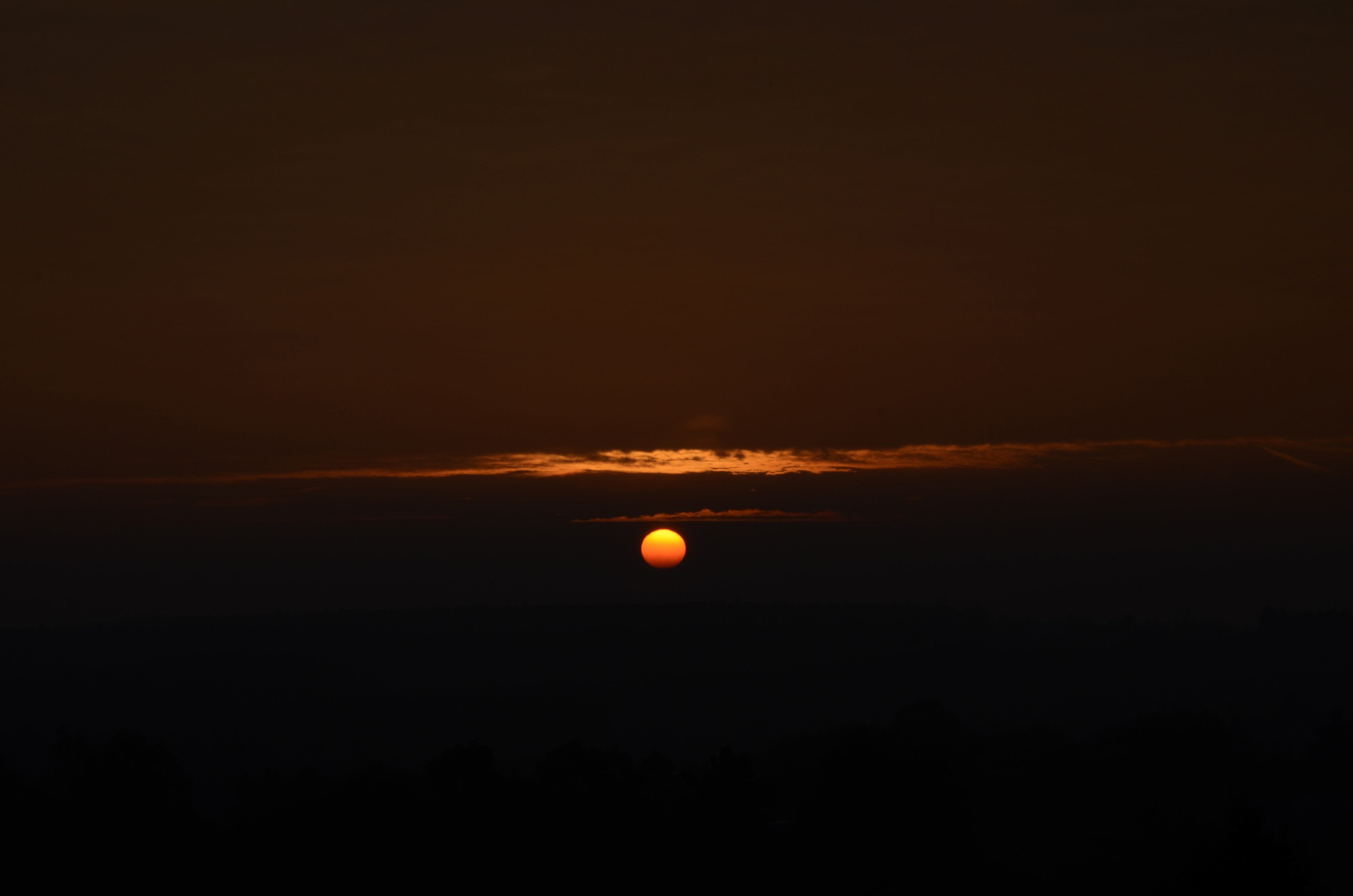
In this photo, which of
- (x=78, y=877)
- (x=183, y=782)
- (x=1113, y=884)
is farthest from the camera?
(x=183, y=782)

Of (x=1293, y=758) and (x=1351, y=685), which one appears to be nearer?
(x=1293, y=758)

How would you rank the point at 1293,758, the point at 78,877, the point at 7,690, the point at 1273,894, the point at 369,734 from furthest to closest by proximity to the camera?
the point at 7,690
the point at 369,734
the point at 1293,758
the point at 78,877
the point at 1273,894

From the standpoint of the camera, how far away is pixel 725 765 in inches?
2034

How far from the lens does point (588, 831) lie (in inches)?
2041

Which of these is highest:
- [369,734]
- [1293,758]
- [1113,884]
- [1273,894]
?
[1273,894]

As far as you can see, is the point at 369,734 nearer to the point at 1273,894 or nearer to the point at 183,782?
the point at 183,782

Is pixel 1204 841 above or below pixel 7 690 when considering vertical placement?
above

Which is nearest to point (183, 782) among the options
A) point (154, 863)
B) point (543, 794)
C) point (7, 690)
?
point (154, 863)

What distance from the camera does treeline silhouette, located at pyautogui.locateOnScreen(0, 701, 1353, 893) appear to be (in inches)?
1948

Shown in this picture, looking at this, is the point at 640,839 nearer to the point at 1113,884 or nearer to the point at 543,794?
the point at 543,794

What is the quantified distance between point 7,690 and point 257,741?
5526 cm

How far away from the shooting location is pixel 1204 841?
3656cm

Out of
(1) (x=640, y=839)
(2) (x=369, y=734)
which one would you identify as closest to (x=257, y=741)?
(2) (x=369, y=734)

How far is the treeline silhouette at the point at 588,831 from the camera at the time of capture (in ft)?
162
